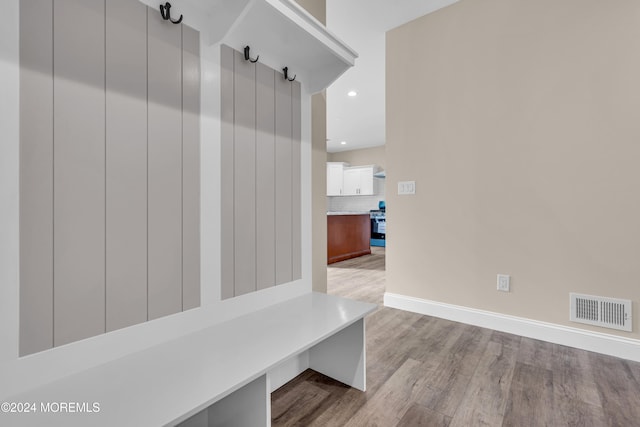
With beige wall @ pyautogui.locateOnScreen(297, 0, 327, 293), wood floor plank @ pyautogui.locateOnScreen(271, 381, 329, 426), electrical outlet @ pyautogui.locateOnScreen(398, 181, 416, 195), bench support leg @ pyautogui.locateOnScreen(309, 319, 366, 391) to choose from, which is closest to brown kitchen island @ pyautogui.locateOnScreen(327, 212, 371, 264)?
electrical outlet @ pyautogui.locateOnScreen(398, 181, 416, 195)

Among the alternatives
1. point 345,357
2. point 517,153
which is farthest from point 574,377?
point 517,153

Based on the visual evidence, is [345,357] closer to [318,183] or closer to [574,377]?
[318,183]

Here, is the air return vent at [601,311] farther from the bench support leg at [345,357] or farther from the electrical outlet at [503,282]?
the bench support leg at [345,357]

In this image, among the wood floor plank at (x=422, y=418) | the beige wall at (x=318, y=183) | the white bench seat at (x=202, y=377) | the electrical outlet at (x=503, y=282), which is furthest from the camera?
the electrical outlet at (x=503, y=282)

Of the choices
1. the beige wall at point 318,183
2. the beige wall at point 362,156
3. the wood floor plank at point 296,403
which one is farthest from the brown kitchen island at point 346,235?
the wood floor plank at point 296,403

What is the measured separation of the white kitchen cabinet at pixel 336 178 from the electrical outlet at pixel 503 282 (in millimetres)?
6131

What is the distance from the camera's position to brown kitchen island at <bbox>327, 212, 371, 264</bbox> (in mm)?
5121

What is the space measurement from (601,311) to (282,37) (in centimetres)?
248

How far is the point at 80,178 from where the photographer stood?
824 mm

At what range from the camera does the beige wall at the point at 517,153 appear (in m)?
1.82

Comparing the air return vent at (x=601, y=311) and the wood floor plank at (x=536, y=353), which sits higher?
the air return vent at (x=601, y=311)

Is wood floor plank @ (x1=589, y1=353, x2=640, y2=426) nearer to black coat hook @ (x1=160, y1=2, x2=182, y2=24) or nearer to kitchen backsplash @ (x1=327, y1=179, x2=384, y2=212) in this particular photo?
black coat hook @ (x1=160, y1=2, x2=182, y2=24)

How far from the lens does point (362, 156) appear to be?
843 centimetres

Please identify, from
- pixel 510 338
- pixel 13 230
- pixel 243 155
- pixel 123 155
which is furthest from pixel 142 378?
pixel 510 338
